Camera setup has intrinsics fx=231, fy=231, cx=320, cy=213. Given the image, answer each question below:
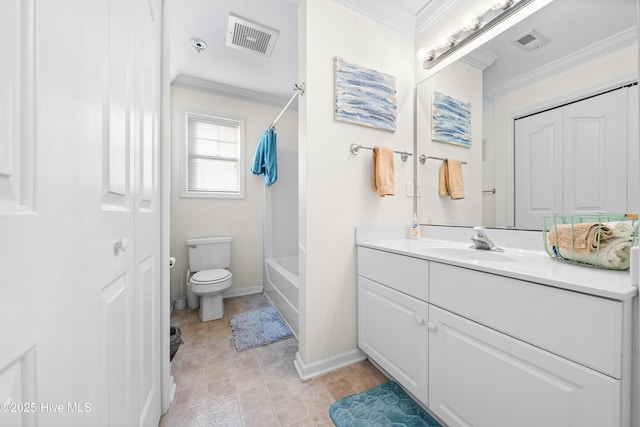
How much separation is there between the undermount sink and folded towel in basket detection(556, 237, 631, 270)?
1.00 ft

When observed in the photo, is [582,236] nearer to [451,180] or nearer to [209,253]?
[451,180]

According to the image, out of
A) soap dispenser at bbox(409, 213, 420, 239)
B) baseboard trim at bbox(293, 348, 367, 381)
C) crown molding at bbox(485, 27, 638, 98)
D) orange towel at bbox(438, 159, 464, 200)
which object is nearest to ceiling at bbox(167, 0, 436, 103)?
crown molding at bbox(485, 27, 638, 98)

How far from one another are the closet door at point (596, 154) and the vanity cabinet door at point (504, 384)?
76 centimetres

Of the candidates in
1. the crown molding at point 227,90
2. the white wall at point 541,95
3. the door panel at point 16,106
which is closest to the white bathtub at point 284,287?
the white wall at point 541,95

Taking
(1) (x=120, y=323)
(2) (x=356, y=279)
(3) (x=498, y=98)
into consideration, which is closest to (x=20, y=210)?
(1) (x=120, y=323)

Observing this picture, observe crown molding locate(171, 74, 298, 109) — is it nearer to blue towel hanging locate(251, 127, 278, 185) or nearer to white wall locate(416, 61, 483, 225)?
blue towel hanging locate(251, 127, 278, 185)

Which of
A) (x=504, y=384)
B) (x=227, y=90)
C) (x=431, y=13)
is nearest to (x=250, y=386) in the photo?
(x=504, y=384)

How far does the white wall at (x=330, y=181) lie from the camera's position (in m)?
1.40

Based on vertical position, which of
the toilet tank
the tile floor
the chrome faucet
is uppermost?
the chrome faucet

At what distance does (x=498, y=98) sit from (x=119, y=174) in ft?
6.10

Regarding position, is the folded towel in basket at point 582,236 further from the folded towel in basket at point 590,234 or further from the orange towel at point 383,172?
the orange towel at point 383,172

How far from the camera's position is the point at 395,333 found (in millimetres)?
1241

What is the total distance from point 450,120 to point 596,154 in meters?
0.80

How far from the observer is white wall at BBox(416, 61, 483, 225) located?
1491mm
